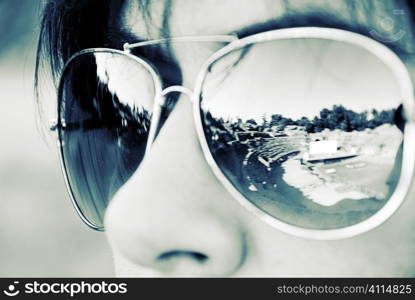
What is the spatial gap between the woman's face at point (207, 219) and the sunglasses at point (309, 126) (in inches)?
0.7

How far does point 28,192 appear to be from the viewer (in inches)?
34.4

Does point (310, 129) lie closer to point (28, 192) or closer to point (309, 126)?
point (309, 126)

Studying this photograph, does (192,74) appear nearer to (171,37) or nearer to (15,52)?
(171,37)

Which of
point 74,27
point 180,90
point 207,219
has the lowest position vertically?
point 207,219

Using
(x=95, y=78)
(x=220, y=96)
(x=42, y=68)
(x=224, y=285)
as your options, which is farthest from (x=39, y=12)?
(x=224, y=285)

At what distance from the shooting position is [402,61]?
1.60 ft

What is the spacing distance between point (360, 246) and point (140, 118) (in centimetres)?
35

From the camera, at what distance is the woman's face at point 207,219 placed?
1.72 ft

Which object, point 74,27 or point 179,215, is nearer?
point 179,215

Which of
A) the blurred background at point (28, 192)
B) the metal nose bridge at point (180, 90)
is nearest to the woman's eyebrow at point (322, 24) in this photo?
the metal nose bridge at point (180, 90)

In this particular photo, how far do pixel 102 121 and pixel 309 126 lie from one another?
32cm

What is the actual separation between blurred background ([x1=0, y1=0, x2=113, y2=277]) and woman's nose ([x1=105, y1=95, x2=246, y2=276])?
28 cm

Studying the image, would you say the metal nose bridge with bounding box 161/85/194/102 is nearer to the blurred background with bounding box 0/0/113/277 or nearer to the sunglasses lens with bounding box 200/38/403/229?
the sunglasses lens with bounding box 200/38/403/229

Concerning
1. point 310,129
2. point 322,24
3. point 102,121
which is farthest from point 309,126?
point 102,121
